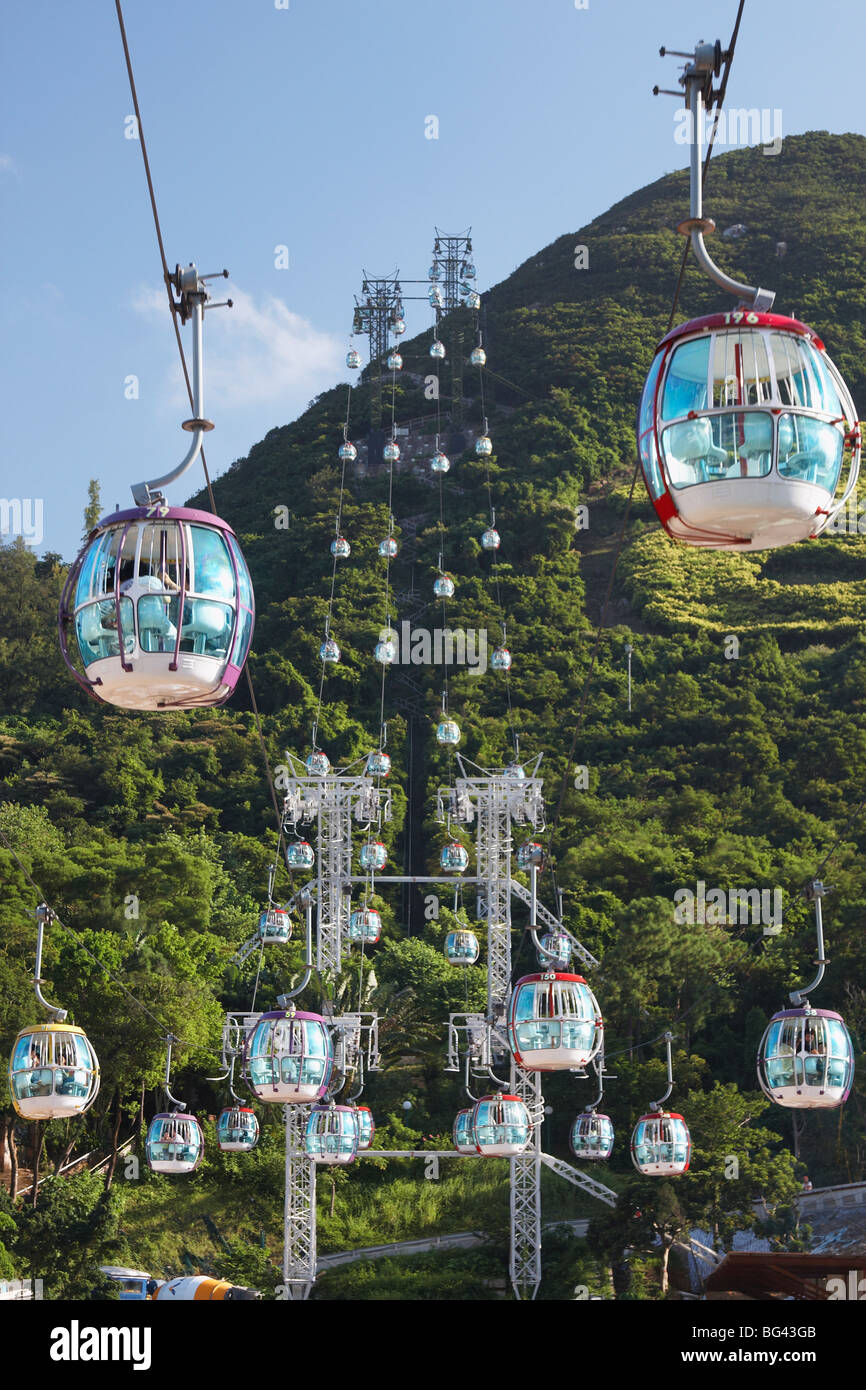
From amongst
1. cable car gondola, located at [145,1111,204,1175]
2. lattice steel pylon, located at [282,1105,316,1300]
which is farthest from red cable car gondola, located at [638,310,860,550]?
lattice steel pylon, located at [282,1105,316,1300]

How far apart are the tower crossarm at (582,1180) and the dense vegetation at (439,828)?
659mm

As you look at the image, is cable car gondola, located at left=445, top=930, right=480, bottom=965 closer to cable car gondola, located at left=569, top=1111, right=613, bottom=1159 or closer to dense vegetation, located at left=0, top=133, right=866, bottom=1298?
dense vegetation, located at left=0, top=133, right=866, bottom=1298

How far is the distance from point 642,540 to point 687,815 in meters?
24.3

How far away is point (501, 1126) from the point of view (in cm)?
2247

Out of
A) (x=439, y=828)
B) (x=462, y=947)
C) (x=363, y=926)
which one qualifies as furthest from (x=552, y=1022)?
(x=439, y=828)

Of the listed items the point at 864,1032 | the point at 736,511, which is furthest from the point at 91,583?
the point at 864,1032

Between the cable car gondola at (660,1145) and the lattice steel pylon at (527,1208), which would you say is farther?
the lattice steel pylon at (527,1208)

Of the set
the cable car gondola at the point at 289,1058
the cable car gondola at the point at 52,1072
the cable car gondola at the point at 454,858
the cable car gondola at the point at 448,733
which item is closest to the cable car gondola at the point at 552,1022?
the cable car gondola at the point at 289,1058

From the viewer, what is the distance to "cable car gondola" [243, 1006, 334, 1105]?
17.0 metres

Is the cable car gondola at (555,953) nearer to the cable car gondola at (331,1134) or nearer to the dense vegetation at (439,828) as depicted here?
the cable car gondola at (331,1134)

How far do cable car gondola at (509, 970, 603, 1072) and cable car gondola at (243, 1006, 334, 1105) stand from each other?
8.45ft

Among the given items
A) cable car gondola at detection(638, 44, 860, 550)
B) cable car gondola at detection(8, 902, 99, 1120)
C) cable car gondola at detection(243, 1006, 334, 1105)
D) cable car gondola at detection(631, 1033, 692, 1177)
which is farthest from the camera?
cable car gondola at detection(631, 1033, 692, 1177)

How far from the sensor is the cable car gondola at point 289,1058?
16969 mm

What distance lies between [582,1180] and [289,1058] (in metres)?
15.1
